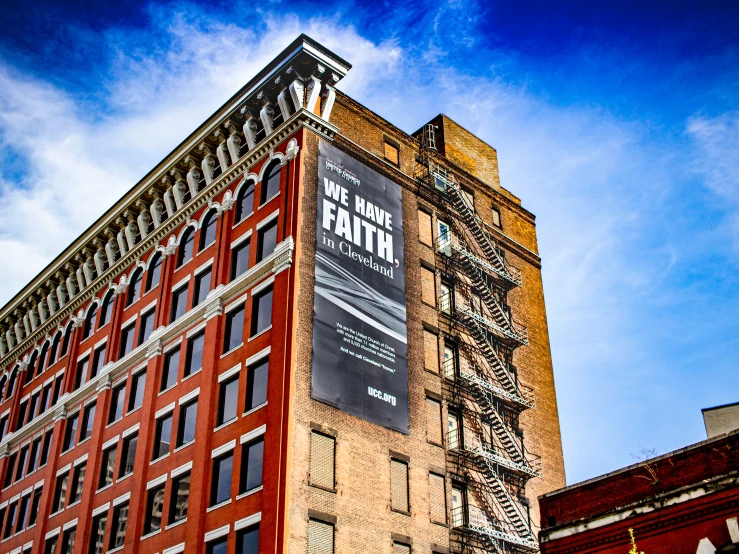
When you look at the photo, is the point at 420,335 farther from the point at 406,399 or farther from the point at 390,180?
the point at 390,180

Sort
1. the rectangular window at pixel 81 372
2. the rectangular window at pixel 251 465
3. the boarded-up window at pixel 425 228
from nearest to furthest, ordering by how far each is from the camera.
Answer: the rectangular window at pixel 251 465, the boarded-up window at pixel 425 228, the rectangular window at pixel 81 372

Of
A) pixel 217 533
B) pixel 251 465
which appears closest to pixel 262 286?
pixel 251 465

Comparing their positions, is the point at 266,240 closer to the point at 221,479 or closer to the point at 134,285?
the point at 221,479

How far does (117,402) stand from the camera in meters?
49.6

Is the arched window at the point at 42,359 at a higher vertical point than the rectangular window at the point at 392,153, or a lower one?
lower

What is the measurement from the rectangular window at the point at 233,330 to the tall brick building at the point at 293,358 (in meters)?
0.16

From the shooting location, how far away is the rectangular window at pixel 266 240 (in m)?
43.3

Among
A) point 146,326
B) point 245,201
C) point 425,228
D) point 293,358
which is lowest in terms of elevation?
point 293,358

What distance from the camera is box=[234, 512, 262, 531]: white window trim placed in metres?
35.3

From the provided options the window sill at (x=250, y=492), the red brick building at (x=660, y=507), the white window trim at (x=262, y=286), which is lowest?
the red brick building at (x=660, y=507)

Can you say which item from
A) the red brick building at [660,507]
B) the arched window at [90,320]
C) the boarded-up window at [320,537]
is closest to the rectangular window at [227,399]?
the boarded-up window at [320,537]

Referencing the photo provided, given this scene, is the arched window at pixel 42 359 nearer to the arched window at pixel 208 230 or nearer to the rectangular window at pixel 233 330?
the arched window at pixel 208 230

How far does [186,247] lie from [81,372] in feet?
38.9

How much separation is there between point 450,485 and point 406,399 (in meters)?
4.66
